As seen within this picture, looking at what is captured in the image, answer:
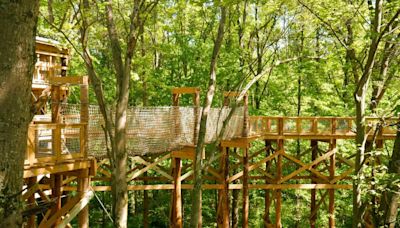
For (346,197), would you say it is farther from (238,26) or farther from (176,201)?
(176,201)

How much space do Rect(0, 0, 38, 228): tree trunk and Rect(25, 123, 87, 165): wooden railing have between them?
3803 millimetres

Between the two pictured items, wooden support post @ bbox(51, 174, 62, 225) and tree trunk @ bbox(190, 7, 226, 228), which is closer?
tree trunk @ bbox(190, 7, 226, 228)

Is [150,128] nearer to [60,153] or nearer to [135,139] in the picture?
[135,139]

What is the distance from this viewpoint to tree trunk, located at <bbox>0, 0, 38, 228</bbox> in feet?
5.27

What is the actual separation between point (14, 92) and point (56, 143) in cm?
440

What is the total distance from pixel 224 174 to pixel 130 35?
7.60 meters

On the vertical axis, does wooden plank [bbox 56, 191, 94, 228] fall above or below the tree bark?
below

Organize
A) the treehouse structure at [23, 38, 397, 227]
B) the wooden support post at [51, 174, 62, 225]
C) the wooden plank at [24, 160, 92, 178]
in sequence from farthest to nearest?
1. the wooden support post at [51, 174, 62, 225]
2. the treehouse structure at [23, 38, 397, 227]
3. the wooden plank at [24, 160, 92, 178]

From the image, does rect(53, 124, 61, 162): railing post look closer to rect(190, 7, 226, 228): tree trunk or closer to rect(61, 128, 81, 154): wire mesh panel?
rect(61, 128, 81, 154): wire mesh panel

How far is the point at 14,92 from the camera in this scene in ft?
5.41

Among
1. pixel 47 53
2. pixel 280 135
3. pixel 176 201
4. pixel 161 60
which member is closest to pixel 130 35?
pixel 176 201

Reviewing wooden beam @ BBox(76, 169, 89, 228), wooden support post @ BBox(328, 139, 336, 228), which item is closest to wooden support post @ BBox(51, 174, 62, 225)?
wooden beam @ BBox(76, 169, 89, 228)

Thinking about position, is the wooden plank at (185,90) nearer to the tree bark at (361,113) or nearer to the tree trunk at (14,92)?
the tree bark at (361,113)

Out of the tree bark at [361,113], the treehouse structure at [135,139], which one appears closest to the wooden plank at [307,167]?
the treehouse structure at [135,139]
